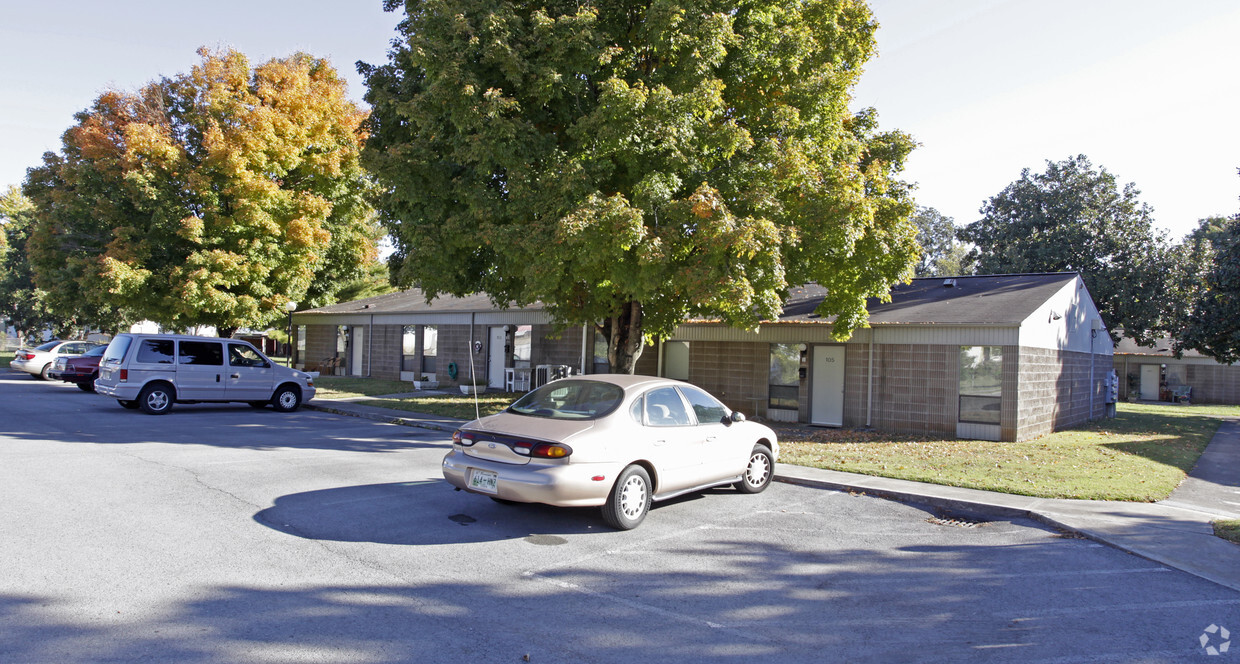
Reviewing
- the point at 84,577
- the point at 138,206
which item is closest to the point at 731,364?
the point at 84,577

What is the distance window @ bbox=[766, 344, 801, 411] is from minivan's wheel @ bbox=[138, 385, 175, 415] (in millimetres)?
14092

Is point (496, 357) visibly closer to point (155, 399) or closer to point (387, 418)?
point (387, 418)

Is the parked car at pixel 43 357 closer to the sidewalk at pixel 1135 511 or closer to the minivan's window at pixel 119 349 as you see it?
the minivan's window at pixel 119 349

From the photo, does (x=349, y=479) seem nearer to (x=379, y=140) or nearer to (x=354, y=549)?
(x=354, y=549)

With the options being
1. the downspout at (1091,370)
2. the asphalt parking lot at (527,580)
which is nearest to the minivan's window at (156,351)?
the asphalt parking lot at (527,580)

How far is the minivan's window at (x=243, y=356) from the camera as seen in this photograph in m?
17.1

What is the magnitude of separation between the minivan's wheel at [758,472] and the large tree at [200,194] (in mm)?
19259

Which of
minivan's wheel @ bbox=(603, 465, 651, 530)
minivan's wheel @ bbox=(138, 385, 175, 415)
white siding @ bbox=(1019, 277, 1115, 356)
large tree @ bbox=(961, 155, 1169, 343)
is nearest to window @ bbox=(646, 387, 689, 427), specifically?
minivan's wheel @ bbox=(603, 465, 651, 530)

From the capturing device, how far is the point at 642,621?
482 centimetres

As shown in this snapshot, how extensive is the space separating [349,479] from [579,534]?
3.75 meters

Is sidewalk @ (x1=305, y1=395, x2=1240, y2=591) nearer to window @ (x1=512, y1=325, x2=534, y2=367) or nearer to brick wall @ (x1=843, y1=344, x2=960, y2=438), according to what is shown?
brick wall @ (x1=843, y1=344, x2=960, y2=438)

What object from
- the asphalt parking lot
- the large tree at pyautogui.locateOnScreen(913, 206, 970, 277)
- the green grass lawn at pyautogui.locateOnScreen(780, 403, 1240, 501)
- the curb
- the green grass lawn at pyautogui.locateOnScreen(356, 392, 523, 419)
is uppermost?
the large tree at pyautogui.locateOnScreen(913, 206, 970, 277)

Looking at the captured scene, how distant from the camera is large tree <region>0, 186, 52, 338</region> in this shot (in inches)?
1811

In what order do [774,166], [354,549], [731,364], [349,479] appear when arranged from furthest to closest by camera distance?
[731,364], [774,166], [349,479], [354,549]
